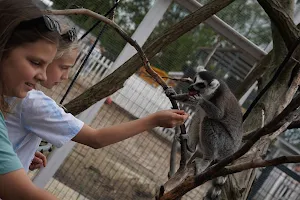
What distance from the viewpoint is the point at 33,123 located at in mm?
1123

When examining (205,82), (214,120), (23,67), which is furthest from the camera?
(214,120)

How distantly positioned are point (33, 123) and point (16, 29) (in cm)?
30

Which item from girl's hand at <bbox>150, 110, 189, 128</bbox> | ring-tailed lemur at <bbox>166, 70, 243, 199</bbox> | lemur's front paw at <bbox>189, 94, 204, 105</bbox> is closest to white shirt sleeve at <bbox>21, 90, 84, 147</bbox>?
girl's hand at <bbox>150, 110, 189, 128</bbox>

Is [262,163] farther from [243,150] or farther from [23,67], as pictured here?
[23,67]

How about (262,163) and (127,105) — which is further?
(127,105)

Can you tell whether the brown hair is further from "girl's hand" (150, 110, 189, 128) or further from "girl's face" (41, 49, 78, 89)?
"girl's hand" (150, 110, 189, 128)

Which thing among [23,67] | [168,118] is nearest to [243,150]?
[168,118]

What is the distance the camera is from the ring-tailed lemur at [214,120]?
2.61 m

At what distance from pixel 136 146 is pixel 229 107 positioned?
1.52 metres

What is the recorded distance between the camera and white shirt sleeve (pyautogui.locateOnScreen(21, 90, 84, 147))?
A: 3.68 feet

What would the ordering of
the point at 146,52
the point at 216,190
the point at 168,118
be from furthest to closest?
the point at 146,52
the point at 216,190
the point at 168,118

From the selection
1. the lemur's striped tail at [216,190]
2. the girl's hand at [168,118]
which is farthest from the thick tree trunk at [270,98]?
the girl's hand at [168,118]

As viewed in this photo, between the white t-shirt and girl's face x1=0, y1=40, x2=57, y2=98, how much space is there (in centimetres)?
18

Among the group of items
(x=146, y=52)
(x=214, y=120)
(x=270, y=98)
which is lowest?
(x=214, y=120)
